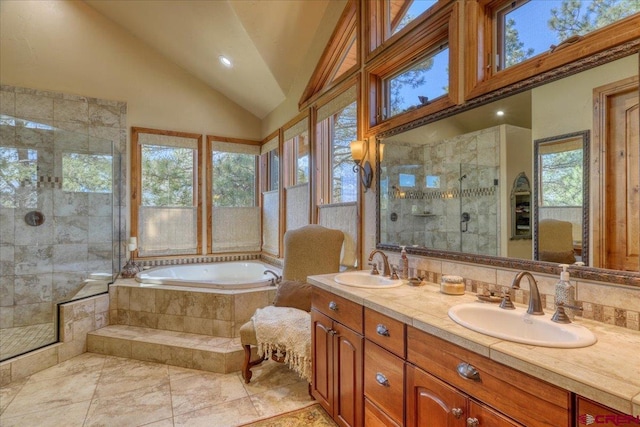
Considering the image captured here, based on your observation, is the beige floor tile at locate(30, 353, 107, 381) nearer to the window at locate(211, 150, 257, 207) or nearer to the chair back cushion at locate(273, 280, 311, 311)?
the chair back cushion at locate(273, 280, 311, 311)

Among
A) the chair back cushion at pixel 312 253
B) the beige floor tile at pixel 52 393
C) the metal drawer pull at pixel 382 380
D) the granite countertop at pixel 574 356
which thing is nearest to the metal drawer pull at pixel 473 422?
the granite countertop at pixel 574 356

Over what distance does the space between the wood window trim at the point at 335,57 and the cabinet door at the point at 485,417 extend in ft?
8.01

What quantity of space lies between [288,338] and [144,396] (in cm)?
115

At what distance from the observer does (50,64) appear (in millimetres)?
3625

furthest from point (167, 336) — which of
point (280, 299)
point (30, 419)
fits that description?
point (280, 299)

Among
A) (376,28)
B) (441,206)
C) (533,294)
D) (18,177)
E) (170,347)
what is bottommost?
(170,347)

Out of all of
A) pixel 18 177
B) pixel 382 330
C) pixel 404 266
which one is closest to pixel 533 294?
pixel 382 330

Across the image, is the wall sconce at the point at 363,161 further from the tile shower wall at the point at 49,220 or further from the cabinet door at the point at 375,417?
the tile shower wall at the point at 49,220

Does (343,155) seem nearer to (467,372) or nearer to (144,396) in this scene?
(467,372)

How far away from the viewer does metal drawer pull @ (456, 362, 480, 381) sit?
1.02 m

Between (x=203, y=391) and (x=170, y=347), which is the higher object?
(x=170, y=347)

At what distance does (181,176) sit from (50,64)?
73.1 inches

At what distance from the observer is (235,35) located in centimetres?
321

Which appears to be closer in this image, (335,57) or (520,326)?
(520,326)
